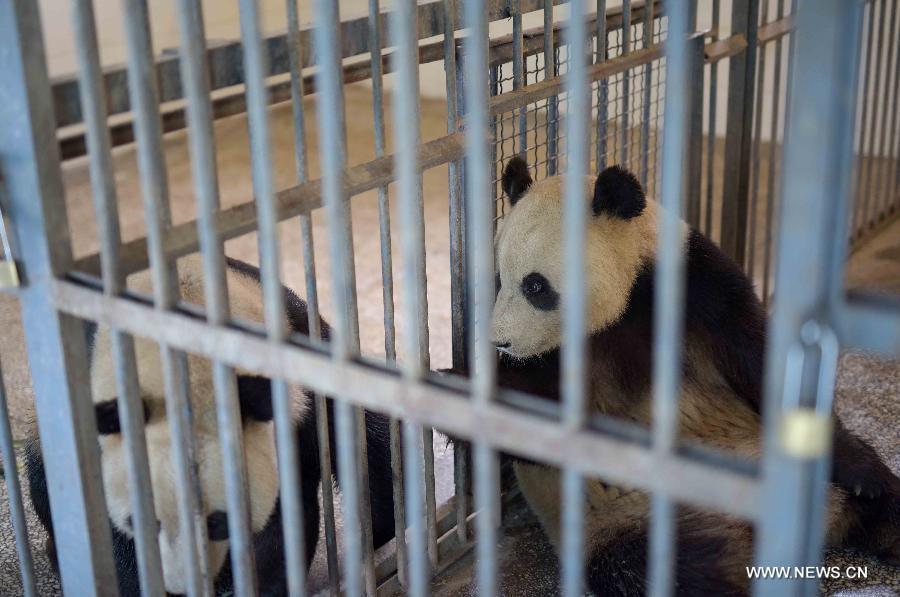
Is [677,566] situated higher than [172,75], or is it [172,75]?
[172,75]

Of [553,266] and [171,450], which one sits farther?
[553,266]

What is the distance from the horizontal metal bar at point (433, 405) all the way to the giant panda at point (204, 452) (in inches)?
11.3

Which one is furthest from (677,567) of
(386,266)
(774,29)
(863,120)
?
(863,120)

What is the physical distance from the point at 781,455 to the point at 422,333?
1.22 m

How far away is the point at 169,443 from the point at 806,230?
1378 millimetres

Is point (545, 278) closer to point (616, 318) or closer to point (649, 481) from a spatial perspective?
point (616, 318)

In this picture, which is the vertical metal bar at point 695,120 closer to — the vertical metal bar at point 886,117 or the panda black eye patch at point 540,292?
the panda black eye patch at point 540,292

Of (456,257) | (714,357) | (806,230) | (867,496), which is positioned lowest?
(867,496)

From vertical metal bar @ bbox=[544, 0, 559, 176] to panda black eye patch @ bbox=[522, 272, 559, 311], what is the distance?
491 mm

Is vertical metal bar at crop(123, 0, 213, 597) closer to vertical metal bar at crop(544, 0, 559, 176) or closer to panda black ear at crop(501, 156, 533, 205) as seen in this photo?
panda black ear at crop(501, 156, 533, 205)

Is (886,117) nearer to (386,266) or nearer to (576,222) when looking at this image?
(386,266)

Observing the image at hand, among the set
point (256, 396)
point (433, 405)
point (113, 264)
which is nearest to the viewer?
point (433, 405)

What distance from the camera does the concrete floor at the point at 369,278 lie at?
2578 mm

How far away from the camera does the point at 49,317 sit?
5.06 ft
